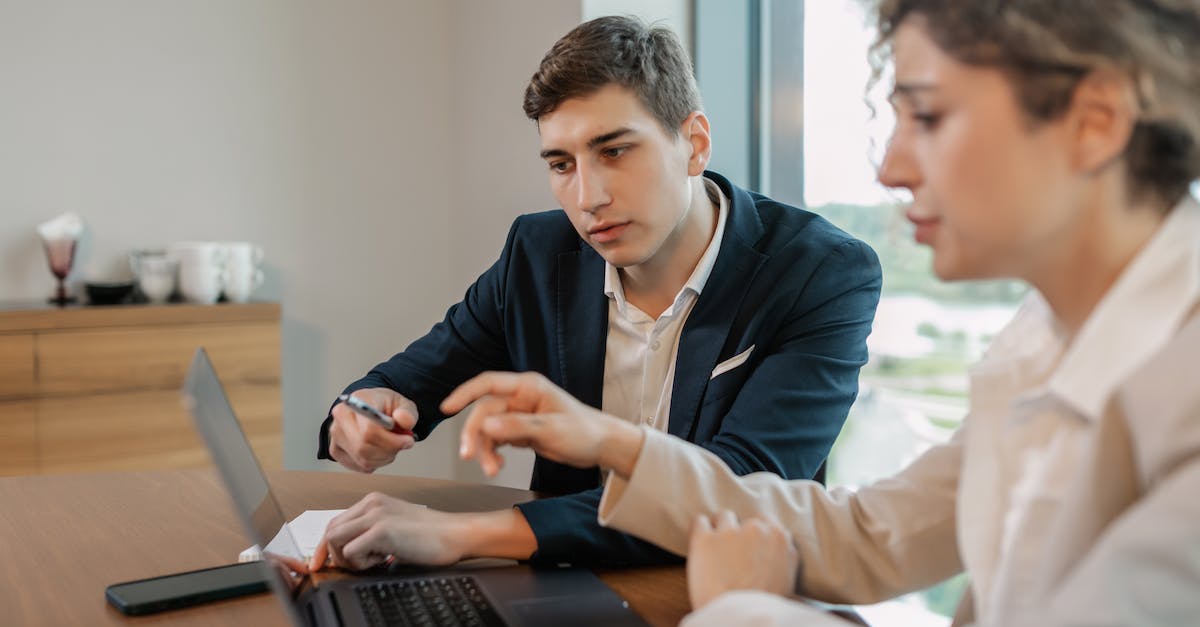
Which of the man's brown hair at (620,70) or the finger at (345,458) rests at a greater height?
the man's brown hair at (620,70)

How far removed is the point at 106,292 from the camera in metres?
3.28

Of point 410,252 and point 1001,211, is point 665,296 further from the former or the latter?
point 410,252

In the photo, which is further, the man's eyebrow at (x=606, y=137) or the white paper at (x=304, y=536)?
the man's eyebrow at (x=606, y=137)

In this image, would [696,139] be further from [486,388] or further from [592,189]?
[486,388]

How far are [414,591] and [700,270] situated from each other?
0.87 m

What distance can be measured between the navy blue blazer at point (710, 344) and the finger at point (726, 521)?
22cm

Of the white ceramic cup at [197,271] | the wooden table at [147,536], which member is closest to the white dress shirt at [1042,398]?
the wooden table at [147,536]

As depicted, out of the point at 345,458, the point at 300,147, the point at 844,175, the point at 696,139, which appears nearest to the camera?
the point at 345,458

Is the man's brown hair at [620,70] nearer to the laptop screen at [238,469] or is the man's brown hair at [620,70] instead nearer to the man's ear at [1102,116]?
the laptop screen at [238,469]

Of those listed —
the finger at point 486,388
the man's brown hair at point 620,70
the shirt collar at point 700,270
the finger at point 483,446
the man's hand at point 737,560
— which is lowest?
the man's hand at point 737,560

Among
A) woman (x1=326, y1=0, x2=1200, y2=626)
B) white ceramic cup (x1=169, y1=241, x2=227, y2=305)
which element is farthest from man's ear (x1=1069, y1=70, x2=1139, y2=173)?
white ceramic cup (x1=169, y1=241, x2=227, y2=305)

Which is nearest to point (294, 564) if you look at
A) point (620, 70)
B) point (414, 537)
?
point (414, 537)

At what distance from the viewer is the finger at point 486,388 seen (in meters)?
1.23

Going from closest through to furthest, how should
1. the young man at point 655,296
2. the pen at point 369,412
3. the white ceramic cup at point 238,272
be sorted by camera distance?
1. the pen at point 369,412
2. the young man at point 655,296
3. the white ceramic cup at point 238,272
